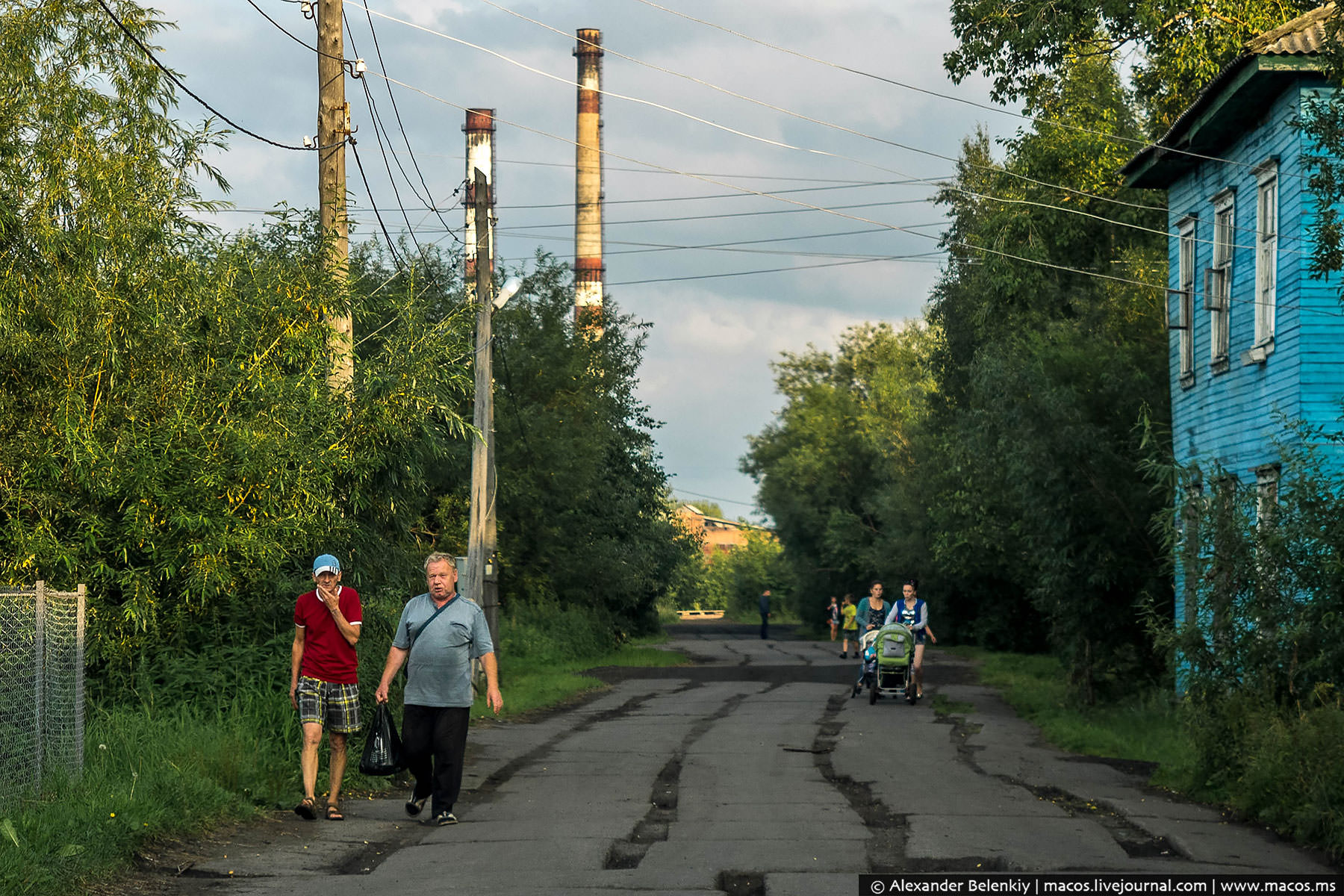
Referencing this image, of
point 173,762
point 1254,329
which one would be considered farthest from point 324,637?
point 1254,329

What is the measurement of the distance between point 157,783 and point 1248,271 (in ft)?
48.5

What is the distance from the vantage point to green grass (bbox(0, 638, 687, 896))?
7.74 meters

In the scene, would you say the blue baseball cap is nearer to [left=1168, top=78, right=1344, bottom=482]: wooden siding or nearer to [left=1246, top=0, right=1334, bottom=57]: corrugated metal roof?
[left=1168, top=78, right=1344, bottom=482]: wooden siding

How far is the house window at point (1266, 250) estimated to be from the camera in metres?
17.9

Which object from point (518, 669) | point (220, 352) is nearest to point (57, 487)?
point (220, 352)

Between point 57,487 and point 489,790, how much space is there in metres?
4.16

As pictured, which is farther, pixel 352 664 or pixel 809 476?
pixel 809 476

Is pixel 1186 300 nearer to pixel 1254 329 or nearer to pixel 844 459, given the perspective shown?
pixel 1254 329

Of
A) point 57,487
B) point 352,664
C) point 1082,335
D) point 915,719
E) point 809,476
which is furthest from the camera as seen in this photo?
point 809,476

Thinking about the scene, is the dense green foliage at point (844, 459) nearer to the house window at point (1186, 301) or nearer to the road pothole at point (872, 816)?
the house window at point (1186, 301)

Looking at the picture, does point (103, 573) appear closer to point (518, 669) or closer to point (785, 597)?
point (518, 669)

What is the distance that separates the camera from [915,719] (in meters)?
19.0

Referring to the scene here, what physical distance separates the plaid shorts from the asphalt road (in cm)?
64

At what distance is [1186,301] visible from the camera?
21375 mm
